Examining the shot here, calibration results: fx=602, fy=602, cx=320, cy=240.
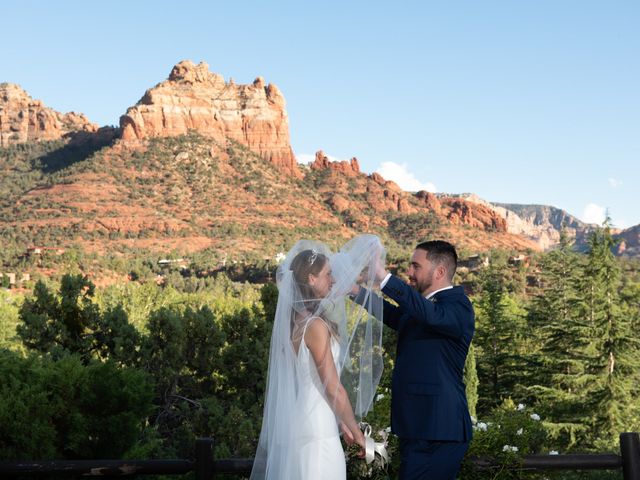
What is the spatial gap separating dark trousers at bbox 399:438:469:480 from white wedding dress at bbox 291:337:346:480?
0.39m

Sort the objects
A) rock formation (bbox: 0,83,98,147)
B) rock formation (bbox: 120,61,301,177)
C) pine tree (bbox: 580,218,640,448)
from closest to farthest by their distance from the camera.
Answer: pine tree (bbox: 580,218,640,448) → rock formation (bbox: 120,61,301,177) → rock formation (bbox: 0,83,98,147)

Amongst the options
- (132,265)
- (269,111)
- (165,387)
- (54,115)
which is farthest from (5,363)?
(54,115)

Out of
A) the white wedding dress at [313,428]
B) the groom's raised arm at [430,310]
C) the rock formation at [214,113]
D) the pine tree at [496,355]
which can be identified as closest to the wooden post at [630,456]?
the groom's raised arm at [430,310]

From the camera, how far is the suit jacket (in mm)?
2826

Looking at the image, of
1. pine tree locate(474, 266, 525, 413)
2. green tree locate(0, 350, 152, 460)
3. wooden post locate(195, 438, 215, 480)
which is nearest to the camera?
wooden post locate(195, 438, 215, 480)

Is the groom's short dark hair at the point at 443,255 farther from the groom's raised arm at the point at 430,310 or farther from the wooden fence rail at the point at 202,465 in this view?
the wooden fence rail at the point at 202,465

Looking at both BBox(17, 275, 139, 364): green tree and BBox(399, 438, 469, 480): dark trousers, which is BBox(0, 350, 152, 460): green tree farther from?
BBox(399, 438, 469, 480): dark trousers

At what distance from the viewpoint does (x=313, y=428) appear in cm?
308

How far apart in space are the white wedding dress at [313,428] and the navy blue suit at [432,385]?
35 centimetres

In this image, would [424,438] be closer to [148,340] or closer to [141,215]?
[148,340]

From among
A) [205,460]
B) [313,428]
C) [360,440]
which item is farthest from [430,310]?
[205,460]

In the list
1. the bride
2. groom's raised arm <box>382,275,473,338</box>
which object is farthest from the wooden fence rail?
groom's raised arm <box>382,275,473,338</box>

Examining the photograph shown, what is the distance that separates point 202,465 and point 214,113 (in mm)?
114555

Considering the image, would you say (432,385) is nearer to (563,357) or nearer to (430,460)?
(430,460)
